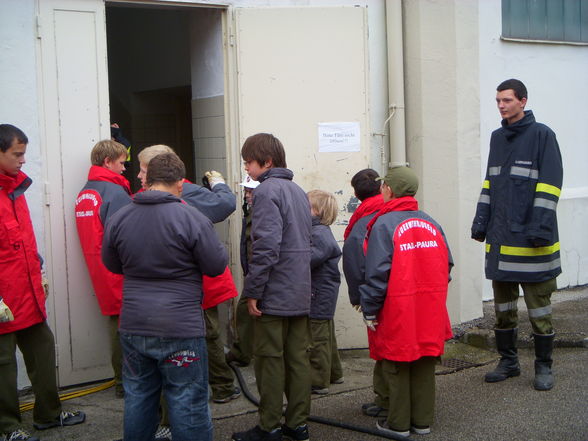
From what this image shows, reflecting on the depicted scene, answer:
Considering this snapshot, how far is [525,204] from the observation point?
5.91m

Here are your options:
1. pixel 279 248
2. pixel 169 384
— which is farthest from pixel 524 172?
pixel 169 384

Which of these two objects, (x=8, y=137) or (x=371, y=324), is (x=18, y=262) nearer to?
(x=8, y=137)

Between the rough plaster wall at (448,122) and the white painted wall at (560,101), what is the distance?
0.73 m

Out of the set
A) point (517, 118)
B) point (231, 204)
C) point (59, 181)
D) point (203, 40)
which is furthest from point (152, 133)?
point (517, 118)

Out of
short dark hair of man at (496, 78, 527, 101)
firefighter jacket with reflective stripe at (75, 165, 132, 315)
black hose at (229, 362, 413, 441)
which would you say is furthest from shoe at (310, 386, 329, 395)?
short dark hair of man at (496, 78, 527, 101)

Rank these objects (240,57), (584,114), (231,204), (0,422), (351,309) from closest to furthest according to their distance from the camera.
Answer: (0,422)
(231,204)
(240,57)
(351,309)
(584,114)

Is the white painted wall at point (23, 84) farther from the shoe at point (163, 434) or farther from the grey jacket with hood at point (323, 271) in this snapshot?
the grey jacket with hood at point (323, 271)

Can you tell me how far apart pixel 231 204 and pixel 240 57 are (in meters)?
1.52

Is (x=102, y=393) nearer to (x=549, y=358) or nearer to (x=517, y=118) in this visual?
(x=549, y=358)

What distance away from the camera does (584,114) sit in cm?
924

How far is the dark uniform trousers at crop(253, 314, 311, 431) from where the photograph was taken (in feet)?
16.2

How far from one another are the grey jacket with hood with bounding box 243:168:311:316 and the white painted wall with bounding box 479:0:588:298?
153 inches

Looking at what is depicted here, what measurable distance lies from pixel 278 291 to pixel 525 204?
206 centimetres

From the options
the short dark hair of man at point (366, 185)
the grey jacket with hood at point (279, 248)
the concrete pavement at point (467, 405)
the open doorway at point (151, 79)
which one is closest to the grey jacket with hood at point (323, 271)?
the short dark hair of man at point (366, 185)
